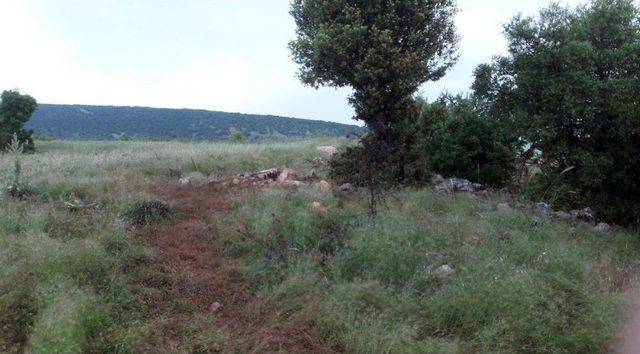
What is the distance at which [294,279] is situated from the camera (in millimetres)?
4684

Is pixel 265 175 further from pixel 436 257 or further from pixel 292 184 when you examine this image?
pixel 436 257

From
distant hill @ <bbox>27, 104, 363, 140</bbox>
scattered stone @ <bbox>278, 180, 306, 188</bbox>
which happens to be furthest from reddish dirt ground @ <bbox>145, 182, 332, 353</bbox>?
distant hill @ <bbox>27, 104, 363, 140</bbox>

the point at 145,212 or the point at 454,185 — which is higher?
the point at 454,185

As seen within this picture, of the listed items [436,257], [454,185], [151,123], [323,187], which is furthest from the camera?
[151,123]

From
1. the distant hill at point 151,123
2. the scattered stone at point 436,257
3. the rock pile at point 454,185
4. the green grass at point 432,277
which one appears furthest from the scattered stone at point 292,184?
the distant hill at point 151,123

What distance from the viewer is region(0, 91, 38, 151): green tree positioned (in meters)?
26.2

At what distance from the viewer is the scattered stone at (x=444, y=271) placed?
16.5 ft

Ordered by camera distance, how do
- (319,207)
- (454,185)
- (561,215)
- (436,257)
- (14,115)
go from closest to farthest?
(436,257) < (319,207) < (561,215) < (454,185) < (14,115)

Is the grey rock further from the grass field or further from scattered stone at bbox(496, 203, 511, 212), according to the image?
the grass field

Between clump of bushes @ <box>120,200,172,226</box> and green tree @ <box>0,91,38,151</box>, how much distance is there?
22.7 metres

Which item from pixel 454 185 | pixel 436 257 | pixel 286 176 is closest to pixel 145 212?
pixel 286 176

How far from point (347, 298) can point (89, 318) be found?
2034 millimetres

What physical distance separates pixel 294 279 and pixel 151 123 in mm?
40342

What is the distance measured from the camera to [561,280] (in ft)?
Result: 15.6
